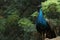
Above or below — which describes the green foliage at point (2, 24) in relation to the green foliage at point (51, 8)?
below

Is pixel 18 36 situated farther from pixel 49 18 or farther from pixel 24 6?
pixel 49 18

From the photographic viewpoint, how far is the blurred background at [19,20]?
361 centimetres

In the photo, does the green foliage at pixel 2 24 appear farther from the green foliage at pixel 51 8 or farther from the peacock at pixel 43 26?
the green foliage at pixel 51 8

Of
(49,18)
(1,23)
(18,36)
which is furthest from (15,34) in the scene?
(49,18)

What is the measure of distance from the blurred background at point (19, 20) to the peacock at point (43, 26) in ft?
0.24

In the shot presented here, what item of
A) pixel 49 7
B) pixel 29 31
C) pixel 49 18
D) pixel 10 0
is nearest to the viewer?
pixel 49 7

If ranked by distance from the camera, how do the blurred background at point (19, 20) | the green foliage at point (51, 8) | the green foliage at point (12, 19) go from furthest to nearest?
1. the green foliage at point (12, 19)
2. the blurred background at point (19, 20)
3. the green foliage at point (51, 8)

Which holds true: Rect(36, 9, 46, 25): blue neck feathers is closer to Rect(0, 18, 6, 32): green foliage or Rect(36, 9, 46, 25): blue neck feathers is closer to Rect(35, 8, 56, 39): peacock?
Rect(35, 8, 56, 39): peacock

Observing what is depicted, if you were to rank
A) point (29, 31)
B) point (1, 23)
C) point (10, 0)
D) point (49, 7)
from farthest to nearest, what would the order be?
point (10, 0) → point (1, 23) → point (29, 31) → point (49, 7)

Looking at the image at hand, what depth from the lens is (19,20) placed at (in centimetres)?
378

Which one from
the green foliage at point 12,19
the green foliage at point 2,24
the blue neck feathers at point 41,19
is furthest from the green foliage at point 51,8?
the green foliage at point 2,24

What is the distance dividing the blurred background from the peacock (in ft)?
0.24

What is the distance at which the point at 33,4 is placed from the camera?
409 centimetres

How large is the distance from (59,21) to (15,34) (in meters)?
1.08
